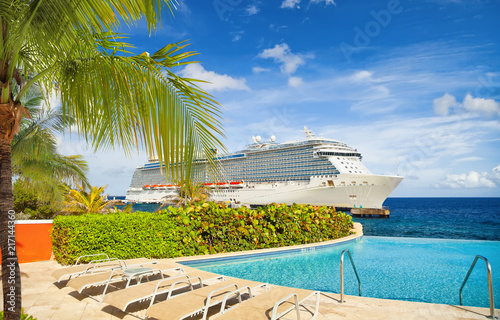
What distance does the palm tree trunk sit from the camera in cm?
175

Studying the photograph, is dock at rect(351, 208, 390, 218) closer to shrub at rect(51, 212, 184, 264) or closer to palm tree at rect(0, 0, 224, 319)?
shrub at rect(51, 212, 184, 264)

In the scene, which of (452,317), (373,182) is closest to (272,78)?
(452,317)

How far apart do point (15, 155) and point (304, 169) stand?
3040 centimetres

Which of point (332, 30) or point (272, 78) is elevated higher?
point (332, 30)

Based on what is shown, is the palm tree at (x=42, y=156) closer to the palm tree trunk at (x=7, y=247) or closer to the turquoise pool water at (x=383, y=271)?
the palm tree trunk at (x=7, y=247)

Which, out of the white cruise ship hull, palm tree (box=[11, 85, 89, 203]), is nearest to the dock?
the white cruise ship hull

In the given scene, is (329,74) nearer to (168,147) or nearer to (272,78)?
(272,78)

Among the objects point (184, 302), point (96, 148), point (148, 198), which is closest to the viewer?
point (96, 148)

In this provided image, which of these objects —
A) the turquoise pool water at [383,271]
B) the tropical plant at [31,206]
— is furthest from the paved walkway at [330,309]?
the tropical plant at [31,206]

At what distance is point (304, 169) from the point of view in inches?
1389

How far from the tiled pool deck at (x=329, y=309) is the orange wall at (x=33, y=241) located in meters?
2.49

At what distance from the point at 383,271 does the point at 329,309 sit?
364cm

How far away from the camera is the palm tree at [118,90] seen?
1724 mm

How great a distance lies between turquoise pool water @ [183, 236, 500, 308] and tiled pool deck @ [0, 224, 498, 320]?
170 centimetres
